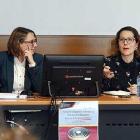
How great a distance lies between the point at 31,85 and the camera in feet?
7.80

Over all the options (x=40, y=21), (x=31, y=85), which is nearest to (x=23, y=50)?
(x=31, y=85)

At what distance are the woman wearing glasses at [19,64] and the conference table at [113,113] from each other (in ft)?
2.15

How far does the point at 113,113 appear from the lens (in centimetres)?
165

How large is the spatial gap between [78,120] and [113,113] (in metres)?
0.22

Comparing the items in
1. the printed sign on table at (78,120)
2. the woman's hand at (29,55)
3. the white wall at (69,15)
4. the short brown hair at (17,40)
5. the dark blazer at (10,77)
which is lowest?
the printed sign on table at (78,120)

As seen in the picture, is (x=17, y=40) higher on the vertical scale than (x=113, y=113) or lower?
higher

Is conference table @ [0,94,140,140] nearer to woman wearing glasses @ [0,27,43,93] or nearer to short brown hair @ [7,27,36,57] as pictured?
woman wearing glasses @ [0,27,43,93]

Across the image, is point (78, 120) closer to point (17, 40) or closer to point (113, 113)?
point (113, 113)

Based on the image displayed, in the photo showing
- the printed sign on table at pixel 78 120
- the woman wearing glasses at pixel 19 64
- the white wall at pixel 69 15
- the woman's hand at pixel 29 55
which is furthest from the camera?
the white wall at pixel 69 15

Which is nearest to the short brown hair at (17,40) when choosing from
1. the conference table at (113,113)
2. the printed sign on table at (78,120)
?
the conference table at (113,113)

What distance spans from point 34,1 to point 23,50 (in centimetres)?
92

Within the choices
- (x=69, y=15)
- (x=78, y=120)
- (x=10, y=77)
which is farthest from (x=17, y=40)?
(x=78, y=120)

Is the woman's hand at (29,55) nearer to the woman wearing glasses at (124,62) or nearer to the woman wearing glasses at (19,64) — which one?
the woman wearing glasses at (19,64)

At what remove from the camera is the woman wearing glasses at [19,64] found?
2.33 m
